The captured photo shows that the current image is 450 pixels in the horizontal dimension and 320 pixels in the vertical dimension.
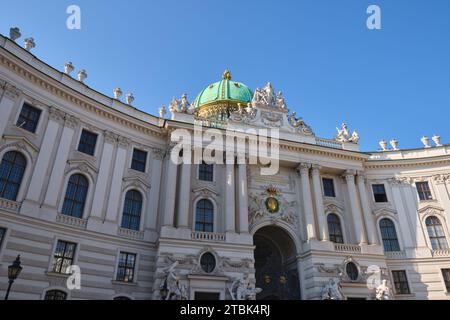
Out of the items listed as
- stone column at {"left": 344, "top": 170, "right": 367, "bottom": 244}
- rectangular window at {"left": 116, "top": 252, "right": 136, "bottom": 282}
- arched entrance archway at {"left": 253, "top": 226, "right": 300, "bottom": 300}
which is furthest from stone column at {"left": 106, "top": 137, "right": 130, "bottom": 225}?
stone column at {"left": 344, "top": 170, "right": 367, "bottom": 244}

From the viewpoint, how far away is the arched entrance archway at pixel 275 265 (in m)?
29.2

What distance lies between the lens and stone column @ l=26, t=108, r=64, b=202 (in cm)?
2222

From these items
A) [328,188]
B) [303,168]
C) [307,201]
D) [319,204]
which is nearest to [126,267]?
[307,201]

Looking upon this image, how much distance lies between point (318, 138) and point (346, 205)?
22.8ft

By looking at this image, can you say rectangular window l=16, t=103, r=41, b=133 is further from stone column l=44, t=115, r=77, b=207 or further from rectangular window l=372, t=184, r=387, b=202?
rectangular window l=372, t=184, r=387, b=202

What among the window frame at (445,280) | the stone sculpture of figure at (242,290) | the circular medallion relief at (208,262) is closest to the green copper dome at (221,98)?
the circular medallion relief at (208,262)

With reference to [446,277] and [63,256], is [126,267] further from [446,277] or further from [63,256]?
[446,277]

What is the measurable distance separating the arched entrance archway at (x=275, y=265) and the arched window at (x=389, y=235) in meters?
9.47

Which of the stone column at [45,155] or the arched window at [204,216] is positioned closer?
the stone column at [45,155]

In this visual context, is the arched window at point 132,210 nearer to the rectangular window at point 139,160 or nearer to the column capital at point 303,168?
the rectangular window at point 139,160

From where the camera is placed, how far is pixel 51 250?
21719 millimetres
